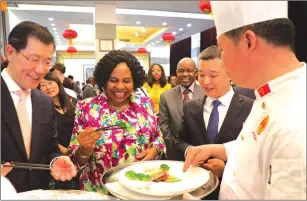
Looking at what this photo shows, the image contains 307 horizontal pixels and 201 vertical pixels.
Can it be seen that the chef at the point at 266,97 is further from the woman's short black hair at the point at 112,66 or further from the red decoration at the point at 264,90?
the woman's short black hair at the point at 112,66

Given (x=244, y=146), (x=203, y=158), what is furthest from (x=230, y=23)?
(x=203, y=158)

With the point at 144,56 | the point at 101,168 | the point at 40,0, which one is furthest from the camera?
the point at 144,56

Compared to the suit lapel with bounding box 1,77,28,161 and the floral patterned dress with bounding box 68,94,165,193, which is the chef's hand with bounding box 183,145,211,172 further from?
the suit lapel with bounding box 1,77,28,161

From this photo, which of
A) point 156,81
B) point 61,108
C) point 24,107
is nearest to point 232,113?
point 24,107

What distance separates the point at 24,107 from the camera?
1.10m

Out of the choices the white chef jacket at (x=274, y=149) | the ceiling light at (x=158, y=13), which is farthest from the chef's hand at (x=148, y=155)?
the ceiling light at (x=158, y=13)

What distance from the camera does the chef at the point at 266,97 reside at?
645 millimetres

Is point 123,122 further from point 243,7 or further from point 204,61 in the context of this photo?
point 243,7

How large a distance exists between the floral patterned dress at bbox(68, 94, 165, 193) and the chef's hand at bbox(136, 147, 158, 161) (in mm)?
27

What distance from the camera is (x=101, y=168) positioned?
1.44 m

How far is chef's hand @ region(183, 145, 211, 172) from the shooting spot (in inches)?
44.3

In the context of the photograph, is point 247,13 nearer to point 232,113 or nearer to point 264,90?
point 264,90

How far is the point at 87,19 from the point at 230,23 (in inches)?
312

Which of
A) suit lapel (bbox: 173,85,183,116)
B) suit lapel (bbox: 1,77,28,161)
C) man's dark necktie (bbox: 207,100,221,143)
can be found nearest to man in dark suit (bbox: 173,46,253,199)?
man's dark necktie (bbox: 207,100,221,143)
